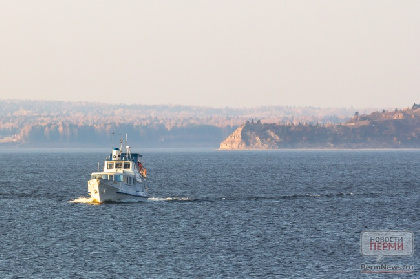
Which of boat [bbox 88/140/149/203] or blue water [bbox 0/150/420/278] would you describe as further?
boat [bbox 88/140/149/203]

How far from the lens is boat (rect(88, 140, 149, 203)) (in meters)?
99.7

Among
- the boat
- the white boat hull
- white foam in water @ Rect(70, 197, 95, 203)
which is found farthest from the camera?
white foam in water @ Rect(70, 197, 95, 203)

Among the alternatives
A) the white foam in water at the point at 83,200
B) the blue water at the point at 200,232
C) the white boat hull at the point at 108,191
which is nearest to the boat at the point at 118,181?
the white boat hull at the point at 108,191

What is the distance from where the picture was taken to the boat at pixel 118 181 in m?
99.7

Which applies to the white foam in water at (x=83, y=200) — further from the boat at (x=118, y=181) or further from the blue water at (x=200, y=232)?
the boat at (x=118, y=181)

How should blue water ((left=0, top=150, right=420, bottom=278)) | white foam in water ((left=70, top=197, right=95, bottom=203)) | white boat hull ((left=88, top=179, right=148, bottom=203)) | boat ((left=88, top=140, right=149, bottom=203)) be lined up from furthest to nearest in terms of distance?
white foam in water ((left=70, top=197, right=95, bottom=203)), boat ((left=88, top=140, right=149, bottom=203)), white boat hull ((left=88, top=179, right=148, bottom=203)), blue water ((left=0, top=150, right=420, bottom=278))

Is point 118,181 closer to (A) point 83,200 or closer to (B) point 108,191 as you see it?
(B) point 108,191

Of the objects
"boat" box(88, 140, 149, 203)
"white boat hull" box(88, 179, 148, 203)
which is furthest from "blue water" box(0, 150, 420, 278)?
"boat" box(88, 140, 149, 203)

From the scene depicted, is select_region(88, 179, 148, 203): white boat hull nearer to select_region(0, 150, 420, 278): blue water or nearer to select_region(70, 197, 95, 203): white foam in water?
select_region(0, 150, 420, 278): blue water

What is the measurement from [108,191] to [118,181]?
1.69 m

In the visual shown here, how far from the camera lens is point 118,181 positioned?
3939 inches

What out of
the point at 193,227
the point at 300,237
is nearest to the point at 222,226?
the point at 193,227

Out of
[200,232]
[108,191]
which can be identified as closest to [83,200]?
[108,191]

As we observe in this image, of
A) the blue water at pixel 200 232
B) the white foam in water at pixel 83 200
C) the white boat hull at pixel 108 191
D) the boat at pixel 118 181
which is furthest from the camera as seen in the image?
the white foam in water at pixel 83 200
